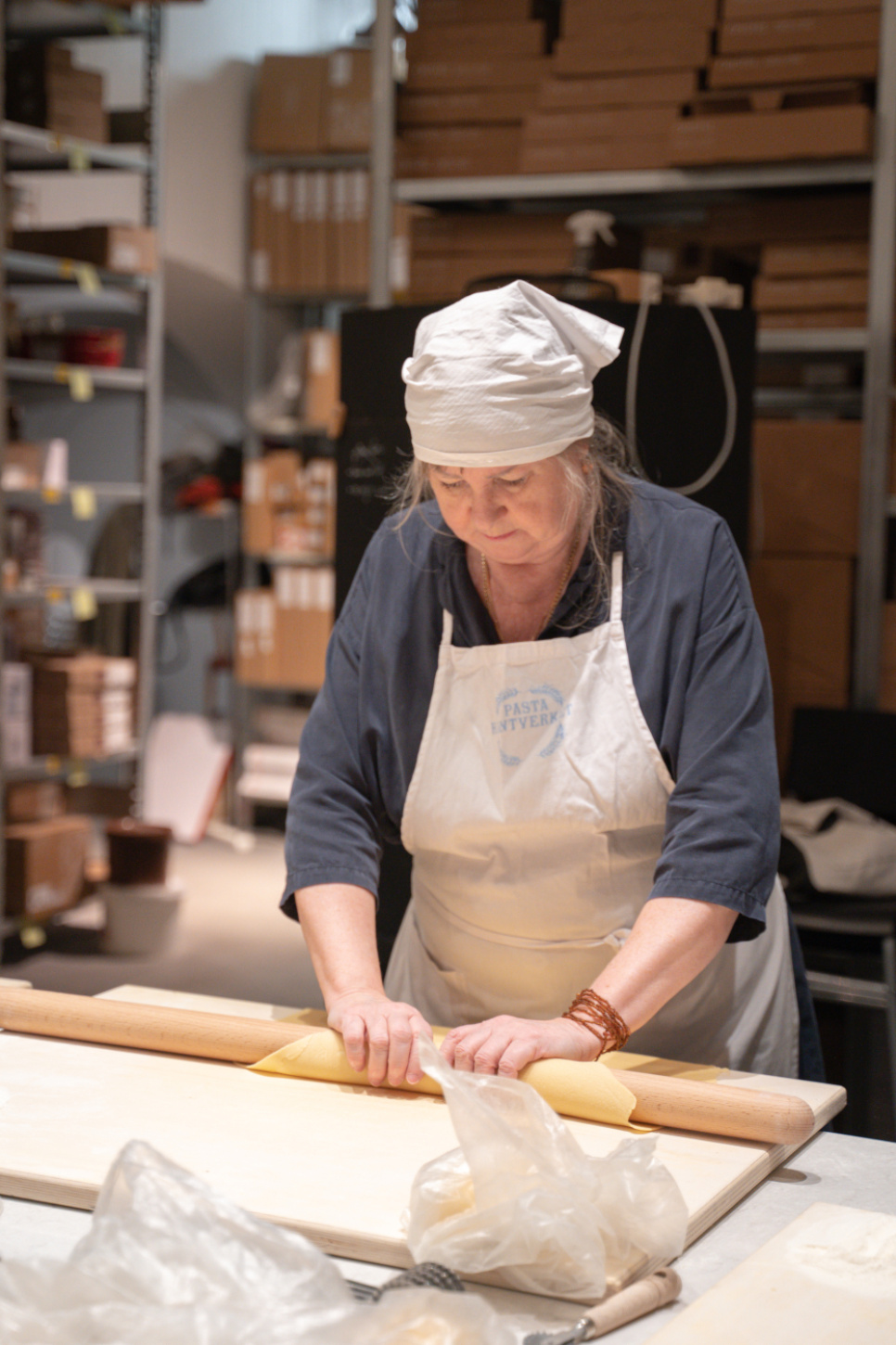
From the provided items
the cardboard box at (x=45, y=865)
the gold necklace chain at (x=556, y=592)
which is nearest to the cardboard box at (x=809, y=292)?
the gold necklace chain at (x=556, y=592)

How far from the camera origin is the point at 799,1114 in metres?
1.17

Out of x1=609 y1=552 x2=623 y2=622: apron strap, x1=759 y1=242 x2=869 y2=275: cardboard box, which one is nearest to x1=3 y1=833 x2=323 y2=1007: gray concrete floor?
x1=759 y1=242 x2=869 y2=275: cardboard box

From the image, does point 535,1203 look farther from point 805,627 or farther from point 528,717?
point 805,627

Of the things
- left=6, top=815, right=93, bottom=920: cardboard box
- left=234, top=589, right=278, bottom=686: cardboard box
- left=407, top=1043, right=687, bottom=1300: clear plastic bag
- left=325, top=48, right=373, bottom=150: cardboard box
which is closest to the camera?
left=407, top=1043, right=687, bottom=1300: clear plastic bag

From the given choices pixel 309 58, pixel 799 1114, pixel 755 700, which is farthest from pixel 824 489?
pixel 309 58

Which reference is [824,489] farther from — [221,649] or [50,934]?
[221,649]

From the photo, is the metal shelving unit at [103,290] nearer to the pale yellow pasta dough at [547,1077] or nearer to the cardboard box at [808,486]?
the cardboard box at [808,486]

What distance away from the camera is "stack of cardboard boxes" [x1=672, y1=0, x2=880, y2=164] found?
10.1 ft

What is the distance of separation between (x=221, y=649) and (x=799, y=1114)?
566 centimetres

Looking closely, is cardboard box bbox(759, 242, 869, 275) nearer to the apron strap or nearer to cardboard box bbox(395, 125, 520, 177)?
cardboard box bbox(395, 125, 520, 177)

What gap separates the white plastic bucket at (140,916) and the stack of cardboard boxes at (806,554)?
2.02 meters

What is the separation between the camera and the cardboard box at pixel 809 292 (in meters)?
3.22

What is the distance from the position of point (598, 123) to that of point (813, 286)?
0.62m

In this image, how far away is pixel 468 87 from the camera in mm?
3404
